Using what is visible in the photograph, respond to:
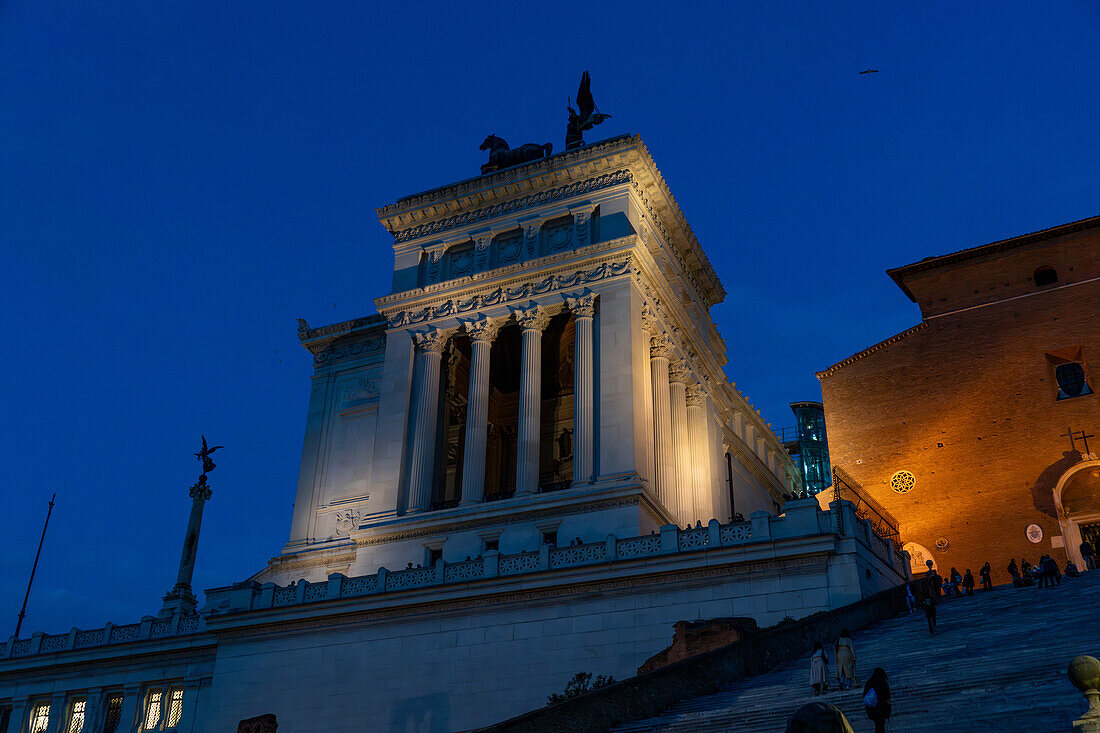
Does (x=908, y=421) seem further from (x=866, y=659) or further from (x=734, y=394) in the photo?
(x=866, y=659)

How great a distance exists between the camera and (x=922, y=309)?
5172 centimetres

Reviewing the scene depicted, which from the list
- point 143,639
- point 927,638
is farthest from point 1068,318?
point 143,639

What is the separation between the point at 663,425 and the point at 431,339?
11632 millimetres

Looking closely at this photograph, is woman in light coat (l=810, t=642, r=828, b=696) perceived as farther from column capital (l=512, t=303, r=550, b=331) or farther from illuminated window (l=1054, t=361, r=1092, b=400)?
illuminated window (l=1054, t=361, r=1092, b=400)

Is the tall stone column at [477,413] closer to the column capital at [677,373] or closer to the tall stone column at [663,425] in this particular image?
the tall stone column at [663,425]

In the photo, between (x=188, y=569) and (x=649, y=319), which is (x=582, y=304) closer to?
(x=649, y=319)

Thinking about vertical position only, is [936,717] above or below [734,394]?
below

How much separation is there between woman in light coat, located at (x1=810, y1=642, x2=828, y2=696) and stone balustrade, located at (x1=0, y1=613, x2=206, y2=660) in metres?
27.4

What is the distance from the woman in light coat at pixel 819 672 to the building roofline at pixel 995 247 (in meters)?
36.4

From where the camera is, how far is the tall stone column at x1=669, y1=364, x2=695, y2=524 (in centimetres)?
4753

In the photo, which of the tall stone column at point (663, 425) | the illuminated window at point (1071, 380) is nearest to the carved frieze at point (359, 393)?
the tall stone column at point (663, 425)

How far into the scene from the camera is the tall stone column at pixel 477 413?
4344 cm

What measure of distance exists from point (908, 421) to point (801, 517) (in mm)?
21895

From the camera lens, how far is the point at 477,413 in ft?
151
